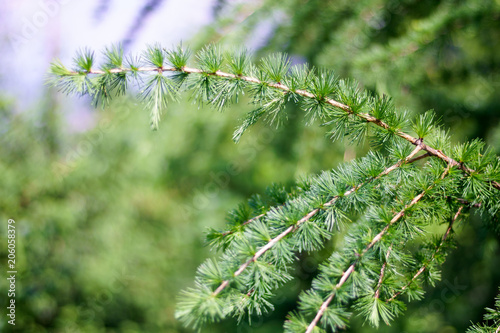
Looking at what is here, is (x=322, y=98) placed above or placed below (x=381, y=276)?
above

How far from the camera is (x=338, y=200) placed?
0.56m

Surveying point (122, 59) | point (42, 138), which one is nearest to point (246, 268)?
point (122, 59)

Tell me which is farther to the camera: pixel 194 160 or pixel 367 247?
pixel 194 160

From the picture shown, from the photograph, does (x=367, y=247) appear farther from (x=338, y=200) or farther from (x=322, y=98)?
(x=322, y=98)

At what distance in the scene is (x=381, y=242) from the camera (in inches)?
20.1

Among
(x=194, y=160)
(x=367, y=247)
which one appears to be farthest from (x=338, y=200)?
(x=194, y=160)

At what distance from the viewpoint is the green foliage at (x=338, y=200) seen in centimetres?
51

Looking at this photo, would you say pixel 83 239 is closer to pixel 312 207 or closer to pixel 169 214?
pixel 169 214

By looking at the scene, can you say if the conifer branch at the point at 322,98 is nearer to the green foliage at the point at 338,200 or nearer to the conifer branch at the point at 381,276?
the green foliage at the point at 338,200

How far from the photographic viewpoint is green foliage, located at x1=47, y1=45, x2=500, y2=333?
509 mm

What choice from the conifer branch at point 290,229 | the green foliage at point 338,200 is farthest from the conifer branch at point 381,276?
the conifer branch at point 290,229

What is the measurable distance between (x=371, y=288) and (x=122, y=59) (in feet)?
1.94

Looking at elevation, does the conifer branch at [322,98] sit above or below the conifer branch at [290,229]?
above

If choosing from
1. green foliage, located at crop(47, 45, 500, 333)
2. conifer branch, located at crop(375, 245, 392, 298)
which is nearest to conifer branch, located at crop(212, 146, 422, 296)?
green foliage, located at crop(47, 45, 500, 333)
